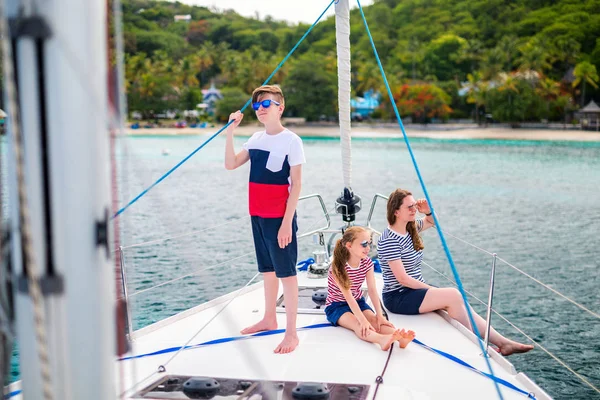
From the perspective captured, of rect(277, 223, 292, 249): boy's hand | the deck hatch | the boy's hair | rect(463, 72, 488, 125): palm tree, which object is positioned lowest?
the deck hatch

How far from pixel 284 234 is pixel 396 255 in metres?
0.91

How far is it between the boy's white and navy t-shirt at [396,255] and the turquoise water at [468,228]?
1.06 m

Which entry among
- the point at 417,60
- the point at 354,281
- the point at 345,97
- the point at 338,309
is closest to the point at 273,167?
the point at 354,281

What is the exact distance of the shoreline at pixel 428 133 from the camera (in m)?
51.2

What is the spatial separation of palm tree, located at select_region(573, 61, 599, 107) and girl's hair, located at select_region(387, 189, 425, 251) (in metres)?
54.9

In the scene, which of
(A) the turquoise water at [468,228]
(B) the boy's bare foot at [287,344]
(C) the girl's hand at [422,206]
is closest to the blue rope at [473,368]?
(B) the boy's bare foot at [287,344]

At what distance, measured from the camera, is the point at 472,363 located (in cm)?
320

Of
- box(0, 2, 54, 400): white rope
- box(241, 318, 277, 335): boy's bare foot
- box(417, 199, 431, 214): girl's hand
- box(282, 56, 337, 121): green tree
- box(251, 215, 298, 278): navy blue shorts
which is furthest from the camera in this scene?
box(282, 56, 337, 121): green tree

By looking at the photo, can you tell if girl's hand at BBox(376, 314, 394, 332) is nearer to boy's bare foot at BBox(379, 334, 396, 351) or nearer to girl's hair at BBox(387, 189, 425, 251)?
boy's bare foot at BBox(379, 334, 396, 351)

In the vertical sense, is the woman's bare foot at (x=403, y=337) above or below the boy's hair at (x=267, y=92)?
below

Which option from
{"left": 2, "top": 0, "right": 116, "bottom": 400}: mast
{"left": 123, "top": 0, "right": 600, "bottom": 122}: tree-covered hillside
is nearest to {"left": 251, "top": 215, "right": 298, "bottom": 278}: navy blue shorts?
{"left": 2, "top": 0, "right": 116, "bottom": 400}: mast

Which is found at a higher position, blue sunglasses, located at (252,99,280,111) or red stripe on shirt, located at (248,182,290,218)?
blue sunglasses, located at (252,99,280,111)

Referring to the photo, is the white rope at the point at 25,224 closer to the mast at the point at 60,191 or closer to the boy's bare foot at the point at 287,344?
the mast at the point at 60,191

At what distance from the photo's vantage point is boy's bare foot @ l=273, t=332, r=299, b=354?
3280 mm
